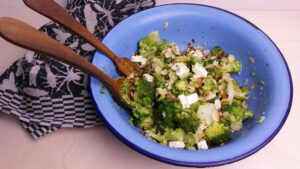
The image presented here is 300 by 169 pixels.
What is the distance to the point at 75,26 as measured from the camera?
2.53ft

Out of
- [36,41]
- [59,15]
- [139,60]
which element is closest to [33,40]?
[36,41]

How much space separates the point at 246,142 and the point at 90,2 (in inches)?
25.1

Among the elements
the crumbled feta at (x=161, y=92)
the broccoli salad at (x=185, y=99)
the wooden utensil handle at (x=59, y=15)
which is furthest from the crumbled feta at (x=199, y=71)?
the wooden utensil handle at (x=59, y=15)

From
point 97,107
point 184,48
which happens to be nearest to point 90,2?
point 184,48

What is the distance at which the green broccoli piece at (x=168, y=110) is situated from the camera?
76 centimetres

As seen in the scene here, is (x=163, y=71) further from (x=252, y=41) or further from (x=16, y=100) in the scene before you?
(x=16, y=100)

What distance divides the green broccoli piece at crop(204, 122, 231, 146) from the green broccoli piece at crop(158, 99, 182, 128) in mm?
86

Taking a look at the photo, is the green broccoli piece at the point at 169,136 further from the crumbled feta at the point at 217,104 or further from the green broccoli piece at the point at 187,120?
the crumbled feta at the point at 217,104

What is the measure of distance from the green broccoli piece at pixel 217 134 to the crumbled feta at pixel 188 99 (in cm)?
7

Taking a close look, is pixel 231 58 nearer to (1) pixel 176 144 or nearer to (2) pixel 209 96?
(2) pixel 209 96

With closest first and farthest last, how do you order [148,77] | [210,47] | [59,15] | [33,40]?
[33,40] → [59,15] → [148,77] → [210,47]

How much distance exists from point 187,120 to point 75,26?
0.34 metres

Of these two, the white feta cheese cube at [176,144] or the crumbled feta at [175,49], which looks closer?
the white feta cheese cube at [176,144]

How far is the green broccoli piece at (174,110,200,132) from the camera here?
759mm
